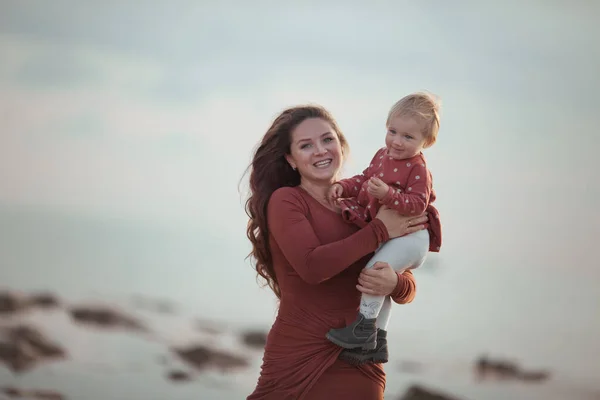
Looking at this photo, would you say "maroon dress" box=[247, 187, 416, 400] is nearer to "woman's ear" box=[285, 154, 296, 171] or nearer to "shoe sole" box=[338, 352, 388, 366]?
"shoe sole" box=[338, 352, 388, 366]

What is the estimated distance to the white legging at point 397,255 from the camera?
3012 millimetres

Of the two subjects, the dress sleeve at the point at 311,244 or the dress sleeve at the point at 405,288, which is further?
the dress sleeve at the point at 405,288

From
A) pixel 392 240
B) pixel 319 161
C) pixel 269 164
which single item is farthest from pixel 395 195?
pixel 269 164

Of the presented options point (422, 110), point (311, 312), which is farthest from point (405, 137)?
point (311, 312)

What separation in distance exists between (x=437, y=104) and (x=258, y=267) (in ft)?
3.37

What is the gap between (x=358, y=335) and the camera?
9.91ft

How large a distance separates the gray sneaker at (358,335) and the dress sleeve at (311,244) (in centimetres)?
23

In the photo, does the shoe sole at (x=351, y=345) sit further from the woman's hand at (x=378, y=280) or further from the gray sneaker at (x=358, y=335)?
the woman's hand at (x=378, y=280)

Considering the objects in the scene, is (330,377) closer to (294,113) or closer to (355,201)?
(355,201)

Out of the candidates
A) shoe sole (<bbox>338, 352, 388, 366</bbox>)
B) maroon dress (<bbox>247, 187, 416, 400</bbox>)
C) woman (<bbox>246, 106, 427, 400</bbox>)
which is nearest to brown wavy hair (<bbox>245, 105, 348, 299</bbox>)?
woman (<bbox>246, 106, 427, 400</bbox>)

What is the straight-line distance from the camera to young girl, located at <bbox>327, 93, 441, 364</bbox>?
2.98 m

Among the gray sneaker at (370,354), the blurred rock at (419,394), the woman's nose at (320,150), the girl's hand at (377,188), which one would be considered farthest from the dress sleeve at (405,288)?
the blurred rock at (419,394)

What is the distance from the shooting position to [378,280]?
116 inches

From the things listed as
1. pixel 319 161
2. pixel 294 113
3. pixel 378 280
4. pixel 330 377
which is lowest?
pixel 330 377
